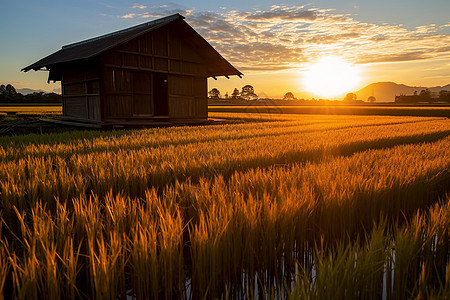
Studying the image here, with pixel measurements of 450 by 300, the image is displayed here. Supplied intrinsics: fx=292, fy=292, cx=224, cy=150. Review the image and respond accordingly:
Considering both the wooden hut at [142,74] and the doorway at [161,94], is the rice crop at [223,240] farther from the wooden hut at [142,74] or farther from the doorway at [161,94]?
the doorway at [161,94]

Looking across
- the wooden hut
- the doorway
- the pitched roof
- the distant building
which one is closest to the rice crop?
the wooden hut

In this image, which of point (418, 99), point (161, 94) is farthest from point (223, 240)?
point (418, 99)

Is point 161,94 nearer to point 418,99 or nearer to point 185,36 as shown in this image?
point 185,36

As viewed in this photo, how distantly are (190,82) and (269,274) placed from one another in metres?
14.7

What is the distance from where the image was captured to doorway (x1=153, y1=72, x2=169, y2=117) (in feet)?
48.3

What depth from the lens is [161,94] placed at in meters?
15.4

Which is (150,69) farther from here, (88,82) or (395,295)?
(395,295)

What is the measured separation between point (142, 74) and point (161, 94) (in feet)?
5.49

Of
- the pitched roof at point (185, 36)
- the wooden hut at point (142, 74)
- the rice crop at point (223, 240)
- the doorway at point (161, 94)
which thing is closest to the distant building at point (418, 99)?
the pitched roof at point (185, 36)

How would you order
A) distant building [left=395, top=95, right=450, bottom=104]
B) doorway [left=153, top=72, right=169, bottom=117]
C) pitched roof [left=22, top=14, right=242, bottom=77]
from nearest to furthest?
1. pitched roof [left=22, top=14, right=242, bottom=77]
2. doorway [left=153, top=72, right=169, bottom=117]
3. distant building [left=395, top=95, right=450, bottom=104]

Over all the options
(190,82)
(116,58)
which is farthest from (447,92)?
(116,58)

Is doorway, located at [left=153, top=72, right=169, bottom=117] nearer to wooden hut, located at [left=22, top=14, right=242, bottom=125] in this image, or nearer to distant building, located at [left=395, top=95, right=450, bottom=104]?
wooden hut, located at [left=22, top=14, right=242, bottom=125]

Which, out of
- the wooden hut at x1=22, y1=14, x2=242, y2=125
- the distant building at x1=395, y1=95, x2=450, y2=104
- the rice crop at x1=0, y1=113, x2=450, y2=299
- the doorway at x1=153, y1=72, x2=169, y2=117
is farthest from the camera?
the distant building at x1=395, y1=95, x2=450, y2=104

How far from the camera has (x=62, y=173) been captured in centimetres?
346
